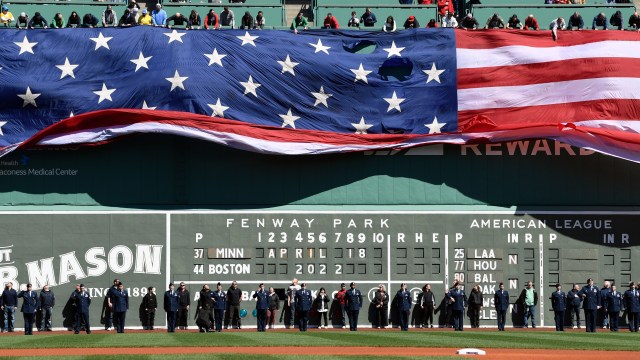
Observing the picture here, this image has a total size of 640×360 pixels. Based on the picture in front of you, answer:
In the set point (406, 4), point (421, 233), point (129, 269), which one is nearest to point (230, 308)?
point (129, 269)

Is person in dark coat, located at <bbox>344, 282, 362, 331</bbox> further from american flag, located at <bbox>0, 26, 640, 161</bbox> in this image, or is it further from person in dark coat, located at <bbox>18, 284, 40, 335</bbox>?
person in dark coat, located at <bbox>18, 284, 40, 335</bbox>

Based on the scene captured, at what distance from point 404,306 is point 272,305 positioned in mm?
3808

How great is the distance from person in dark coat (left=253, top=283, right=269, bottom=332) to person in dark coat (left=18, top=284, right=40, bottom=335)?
6239 mm

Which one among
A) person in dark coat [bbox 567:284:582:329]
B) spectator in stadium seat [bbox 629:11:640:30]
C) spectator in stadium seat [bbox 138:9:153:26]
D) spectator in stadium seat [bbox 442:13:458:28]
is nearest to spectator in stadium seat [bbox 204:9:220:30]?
spectator in stadium seat [bbox 138:9:153:26]

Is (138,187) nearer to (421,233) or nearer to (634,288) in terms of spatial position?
(421,233)

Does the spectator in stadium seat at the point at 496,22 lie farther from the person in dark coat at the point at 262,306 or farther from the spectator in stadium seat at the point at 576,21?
the person in dark coat at the point at 262,306

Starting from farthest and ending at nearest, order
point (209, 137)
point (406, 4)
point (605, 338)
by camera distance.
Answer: point (406, 4) → point (209, 137) → point (605, 338)

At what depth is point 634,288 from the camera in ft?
120

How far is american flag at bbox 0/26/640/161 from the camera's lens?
37.0 metres

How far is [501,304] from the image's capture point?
36344mm

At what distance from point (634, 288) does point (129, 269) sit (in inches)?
578

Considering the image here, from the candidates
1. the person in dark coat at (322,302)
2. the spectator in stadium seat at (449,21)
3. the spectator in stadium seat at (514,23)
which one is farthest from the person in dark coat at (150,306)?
the spectator in stadium seat at (514,23)

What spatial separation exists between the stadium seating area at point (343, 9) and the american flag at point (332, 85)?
3393 millimetres

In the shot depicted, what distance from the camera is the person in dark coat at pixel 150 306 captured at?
35906 millimetres
